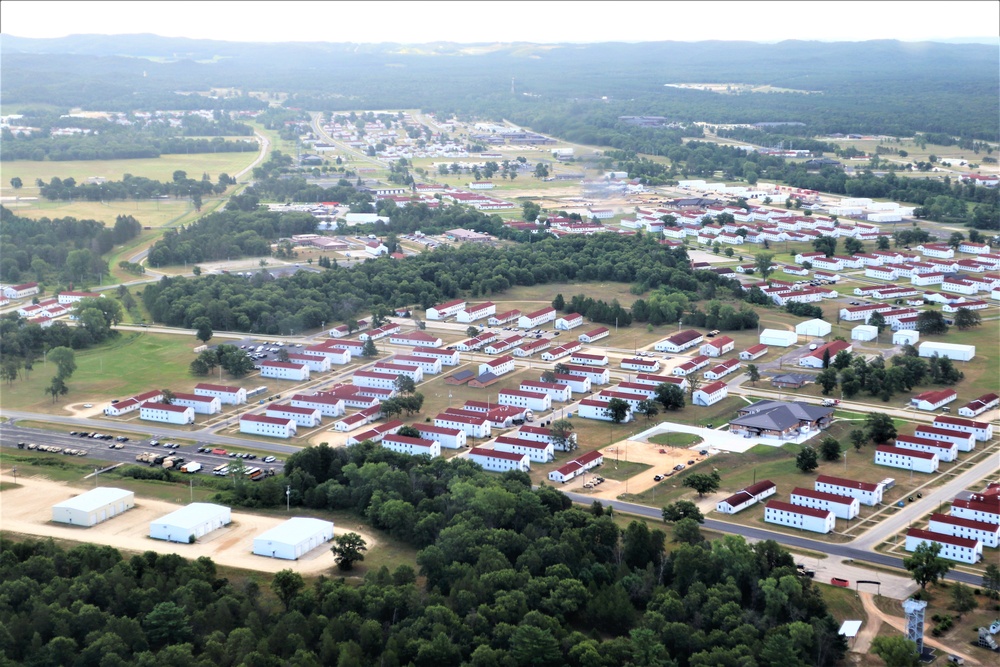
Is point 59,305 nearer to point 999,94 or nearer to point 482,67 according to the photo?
point 999,94

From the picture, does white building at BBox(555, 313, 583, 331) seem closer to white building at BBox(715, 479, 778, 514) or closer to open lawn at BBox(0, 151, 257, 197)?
white building at BBox(715, 479, 778, 514)

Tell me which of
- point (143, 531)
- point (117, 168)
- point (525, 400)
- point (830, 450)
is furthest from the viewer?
point (117, 168)

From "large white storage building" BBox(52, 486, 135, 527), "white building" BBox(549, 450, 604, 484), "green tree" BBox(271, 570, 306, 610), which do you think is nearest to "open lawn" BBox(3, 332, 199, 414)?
"large white storage building" BBox(52, 486, 135, 527)

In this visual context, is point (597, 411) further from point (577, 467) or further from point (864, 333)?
point (864, 333)

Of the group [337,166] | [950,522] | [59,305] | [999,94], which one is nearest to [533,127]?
[337,166]

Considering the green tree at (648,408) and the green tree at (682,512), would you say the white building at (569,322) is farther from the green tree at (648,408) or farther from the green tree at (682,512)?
the green tree at (682,512)

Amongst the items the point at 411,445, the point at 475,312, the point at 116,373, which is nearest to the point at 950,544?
the point at 411,445
